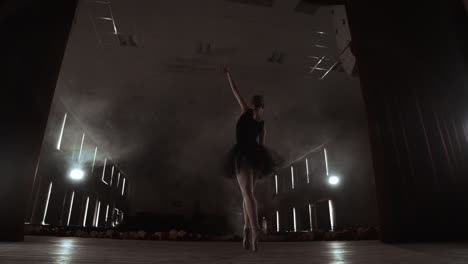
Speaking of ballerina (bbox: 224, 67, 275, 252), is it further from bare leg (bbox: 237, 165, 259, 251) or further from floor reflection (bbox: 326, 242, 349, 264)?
floor reflection (bbox: 326, 242, 349, 264)

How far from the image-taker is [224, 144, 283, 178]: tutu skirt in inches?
66.9

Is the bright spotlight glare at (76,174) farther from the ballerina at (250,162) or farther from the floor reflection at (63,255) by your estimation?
the ballerina at (250,162)

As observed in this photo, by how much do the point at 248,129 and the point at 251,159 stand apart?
0.22 meters

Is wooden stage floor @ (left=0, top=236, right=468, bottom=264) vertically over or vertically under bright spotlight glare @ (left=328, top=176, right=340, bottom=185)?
under

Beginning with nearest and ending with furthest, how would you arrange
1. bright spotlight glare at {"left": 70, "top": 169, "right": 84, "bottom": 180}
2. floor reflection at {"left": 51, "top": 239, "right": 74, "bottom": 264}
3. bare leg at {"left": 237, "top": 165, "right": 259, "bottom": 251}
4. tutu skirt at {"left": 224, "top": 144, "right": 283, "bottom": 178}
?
floor reflection at {"left": 51, "top": 239, "right": 74, "bottom": 264} < bare leg at {"left": 237, "top": 165, "right": 259, "bottom": 251} < tutu skirt at {"left": 224, "top": 144, "right": 283, "bottom": 178} < bright spotlight glare at {"left": 70, "top": 169, "right": 84, "bottom": 180}

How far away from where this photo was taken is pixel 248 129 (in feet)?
5.91

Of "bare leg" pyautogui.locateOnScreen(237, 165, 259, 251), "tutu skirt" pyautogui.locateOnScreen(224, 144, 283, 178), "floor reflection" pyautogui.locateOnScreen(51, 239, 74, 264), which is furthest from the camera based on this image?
"tutu skirt" pyautogui.locateOnScreen(224, 144, 283, 178)

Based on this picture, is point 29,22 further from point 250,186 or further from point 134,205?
point 134,205

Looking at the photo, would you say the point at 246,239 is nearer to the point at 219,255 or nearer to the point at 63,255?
the point at 219,255

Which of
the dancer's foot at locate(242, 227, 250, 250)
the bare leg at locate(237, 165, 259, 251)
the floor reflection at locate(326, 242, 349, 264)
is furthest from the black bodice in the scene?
the floor reflection at locate(326, 242, 349, 264)

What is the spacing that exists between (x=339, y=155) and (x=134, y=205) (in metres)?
7.21

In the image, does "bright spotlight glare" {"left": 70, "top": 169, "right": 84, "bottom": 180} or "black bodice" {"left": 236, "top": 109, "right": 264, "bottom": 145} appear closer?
"black bodice" {"left": 236, "top": 109, "right": 264, "bottom": 145}

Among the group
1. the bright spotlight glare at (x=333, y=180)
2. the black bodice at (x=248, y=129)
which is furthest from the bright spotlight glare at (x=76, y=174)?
the bright spotlight glare at (x=333, y=180)

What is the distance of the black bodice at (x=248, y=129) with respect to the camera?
180 cm
